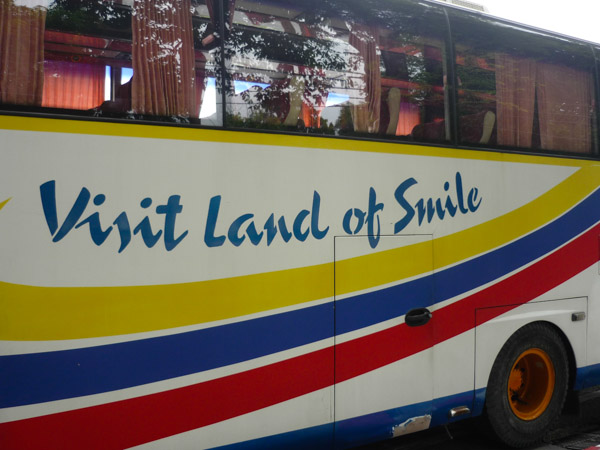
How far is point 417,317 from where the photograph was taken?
461cm

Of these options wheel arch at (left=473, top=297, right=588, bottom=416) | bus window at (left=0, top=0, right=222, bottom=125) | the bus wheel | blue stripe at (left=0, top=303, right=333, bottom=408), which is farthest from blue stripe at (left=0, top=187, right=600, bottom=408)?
bus window at (left=0, top=0, right=222, bottom=125)

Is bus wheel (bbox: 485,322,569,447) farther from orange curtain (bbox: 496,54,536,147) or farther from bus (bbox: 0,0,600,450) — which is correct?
orange curtain (bbox: 496,54,536,147)

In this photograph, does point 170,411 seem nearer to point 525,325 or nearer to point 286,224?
point 286,224

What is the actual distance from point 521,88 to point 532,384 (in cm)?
284

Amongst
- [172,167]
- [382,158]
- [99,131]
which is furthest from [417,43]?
[99,131]

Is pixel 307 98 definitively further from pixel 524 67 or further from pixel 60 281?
pixel 524 67

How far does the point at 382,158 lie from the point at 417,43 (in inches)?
42.1

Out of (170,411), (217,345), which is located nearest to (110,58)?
(217,345)

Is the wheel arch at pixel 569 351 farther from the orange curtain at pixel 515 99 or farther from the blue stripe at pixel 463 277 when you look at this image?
the orange curtain at pixel 515 99

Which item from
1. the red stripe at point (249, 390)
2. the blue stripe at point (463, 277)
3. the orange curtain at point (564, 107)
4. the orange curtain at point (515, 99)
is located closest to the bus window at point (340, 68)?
the orange curtain at point (515, 99)

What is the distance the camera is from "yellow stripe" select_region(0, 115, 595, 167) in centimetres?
320

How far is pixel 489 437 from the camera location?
528cm

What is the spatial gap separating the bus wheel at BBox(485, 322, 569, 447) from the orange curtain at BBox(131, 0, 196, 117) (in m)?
3.53

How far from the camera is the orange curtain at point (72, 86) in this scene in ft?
10.8
